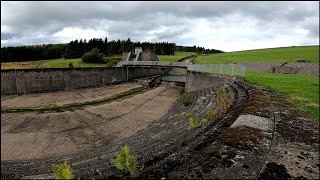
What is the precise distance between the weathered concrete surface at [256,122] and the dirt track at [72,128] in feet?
36.0

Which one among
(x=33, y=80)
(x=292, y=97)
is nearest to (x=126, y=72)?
(x=33, y=80)

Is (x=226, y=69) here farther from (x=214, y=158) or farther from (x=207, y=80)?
(x=214, y=158)

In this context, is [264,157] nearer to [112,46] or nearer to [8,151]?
[8,151]

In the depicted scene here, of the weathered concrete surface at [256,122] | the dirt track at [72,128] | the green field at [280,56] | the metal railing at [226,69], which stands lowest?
the dirt track at [72,128]

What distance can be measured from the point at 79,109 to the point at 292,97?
23.1 m

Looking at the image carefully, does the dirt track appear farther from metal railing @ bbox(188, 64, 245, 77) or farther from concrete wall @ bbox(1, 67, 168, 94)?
concrete wall @ bbox(1, 67, 168, 94)

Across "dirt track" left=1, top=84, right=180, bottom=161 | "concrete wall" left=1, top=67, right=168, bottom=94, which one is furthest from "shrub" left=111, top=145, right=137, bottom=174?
"concrete wall" left=1, top=67, right=168, bottom=94

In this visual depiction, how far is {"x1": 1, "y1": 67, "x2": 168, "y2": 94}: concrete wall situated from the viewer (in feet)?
144

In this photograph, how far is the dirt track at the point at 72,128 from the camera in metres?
17.6

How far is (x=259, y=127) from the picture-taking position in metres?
8.27

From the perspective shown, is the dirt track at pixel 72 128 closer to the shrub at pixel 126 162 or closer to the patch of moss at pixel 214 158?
the shrub at pixel 126 162

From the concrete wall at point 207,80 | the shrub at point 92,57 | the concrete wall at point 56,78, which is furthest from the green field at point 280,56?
the shrub at point 92,57

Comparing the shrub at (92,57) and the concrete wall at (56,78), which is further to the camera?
the shrub at (92,57)

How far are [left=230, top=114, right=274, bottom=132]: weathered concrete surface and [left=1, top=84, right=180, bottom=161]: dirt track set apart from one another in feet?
36.0
